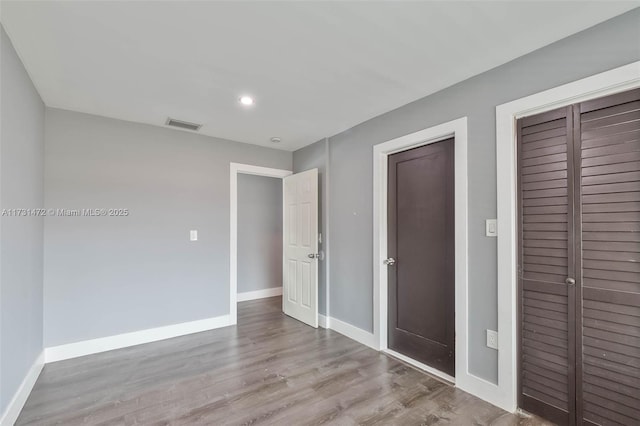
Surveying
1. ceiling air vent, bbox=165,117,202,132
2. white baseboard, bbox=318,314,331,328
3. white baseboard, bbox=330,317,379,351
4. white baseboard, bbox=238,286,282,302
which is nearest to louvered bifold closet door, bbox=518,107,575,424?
white baseboard, bbox=330,317,379,351

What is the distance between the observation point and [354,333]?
3348 millimetres

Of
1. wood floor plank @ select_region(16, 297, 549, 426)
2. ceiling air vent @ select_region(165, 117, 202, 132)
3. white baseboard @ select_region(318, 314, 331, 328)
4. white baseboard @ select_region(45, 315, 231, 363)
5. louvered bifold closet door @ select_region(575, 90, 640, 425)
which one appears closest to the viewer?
louvered bifold closet door @ select_region(575, 90, 640, 425)

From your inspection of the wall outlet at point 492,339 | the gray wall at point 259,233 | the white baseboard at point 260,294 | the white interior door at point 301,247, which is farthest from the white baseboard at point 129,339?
the wall outlet at point 492,339

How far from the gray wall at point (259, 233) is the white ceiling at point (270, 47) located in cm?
260

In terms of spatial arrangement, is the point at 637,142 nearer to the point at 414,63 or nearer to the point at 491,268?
the point at 491,268

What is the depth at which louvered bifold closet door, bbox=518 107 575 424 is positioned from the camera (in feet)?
6.03

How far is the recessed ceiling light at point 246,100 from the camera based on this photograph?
2.65 metres

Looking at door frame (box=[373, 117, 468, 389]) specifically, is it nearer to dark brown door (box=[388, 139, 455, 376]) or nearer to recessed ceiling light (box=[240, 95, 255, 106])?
dark brown door (box=[388, 139, 455, 376])

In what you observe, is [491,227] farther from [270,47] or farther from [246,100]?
[246,100]

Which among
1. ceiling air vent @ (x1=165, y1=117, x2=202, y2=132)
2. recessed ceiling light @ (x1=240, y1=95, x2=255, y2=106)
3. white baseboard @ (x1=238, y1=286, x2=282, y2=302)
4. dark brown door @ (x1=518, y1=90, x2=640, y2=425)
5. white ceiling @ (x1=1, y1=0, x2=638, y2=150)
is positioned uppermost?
white ceiling @ (x1=1, y1=0, x2=638, y2=150)

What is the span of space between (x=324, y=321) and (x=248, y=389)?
61.7 inches

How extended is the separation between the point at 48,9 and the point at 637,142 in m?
3.26

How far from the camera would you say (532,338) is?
1987 mm

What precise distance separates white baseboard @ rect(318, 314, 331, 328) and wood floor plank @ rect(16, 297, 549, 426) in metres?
0.43
